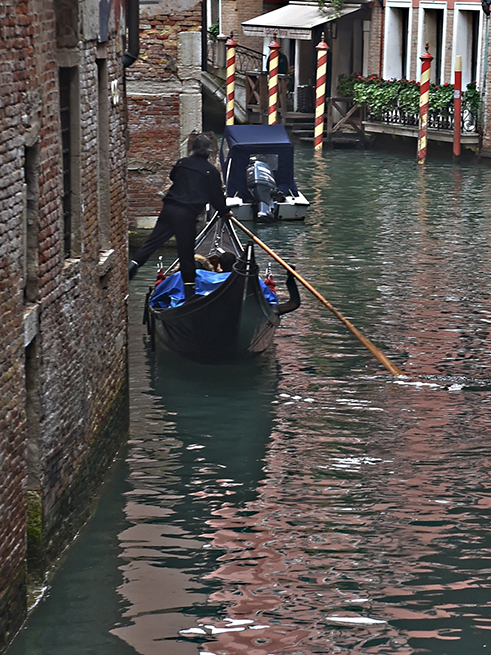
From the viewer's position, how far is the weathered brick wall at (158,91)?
12.4 metres

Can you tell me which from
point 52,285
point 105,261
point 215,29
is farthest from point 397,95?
point 52,285

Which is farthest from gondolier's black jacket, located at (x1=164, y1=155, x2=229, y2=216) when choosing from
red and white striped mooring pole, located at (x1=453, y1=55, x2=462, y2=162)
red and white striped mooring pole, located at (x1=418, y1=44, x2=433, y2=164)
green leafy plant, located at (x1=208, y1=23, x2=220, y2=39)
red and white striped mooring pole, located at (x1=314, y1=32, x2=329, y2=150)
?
green leafy plant, located at (x1=208, y1=23, x2=220, y2=39)

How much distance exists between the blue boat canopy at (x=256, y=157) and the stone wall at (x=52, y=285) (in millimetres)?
9822

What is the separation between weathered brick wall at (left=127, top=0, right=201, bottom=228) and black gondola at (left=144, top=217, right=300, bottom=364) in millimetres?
3632

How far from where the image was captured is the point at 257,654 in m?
4.66

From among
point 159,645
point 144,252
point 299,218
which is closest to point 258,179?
point 299,218

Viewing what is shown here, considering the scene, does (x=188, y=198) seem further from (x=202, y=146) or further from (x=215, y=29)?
(x=215, y=29)

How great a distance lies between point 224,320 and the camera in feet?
28.7

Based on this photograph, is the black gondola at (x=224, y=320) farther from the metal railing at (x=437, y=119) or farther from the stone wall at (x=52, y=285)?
the metal railing at (x=437, y=119)

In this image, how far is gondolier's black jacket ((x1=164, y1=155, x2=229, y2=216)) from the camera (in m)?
9.46

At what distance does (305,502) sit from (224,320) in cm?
263

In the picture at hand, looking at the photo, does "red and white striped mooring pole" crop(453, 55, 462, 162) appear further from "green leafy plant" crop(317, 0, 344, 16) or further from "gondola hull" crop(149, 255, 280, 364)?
"gondola hull" crop(149, 255, 280, 364)

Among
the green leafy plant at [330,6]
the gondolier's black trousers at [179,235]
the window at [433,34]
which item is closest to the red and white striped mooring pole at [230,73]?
the green leafy plant at [330,6]

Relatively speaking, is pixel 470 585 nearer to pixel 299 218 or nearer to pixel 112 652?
pixel 112 652
